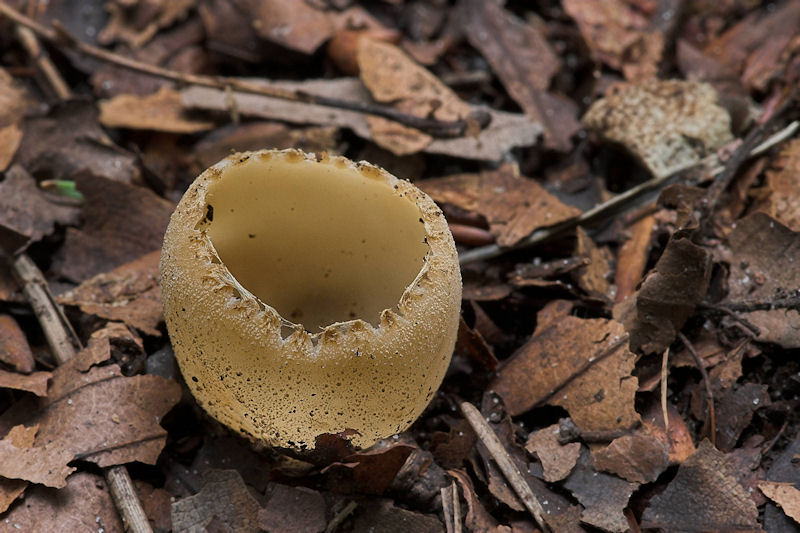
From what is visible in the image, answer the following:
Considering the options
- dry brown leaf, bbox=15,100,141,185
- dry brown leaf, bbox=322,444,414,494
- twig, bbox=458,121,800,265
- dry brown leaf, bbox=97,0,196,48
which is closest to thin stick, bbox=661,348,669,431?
twig, bbox=458,121,800,265

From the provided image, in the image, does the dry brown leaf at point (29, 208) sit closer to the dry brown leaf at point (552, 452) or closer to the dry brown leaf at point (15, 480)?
the dry brown leaf at point (15, 480)

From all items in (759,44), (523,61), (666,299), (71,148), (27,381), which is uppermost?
(759,44)

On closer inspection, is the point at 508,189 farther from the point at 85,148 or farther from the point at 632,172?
the point at 85,148

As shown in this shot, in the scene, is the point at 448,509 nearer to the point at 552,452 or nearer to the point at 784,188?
the point at 552,452

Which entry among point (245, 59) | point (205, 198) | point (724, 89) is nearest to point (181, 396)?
point (205, 198)

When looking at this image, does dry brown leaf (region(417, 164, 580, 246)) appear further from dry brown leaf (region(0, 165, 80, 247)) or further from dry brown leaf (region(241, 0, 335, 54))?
dry brown leaf (region(0, 165, 80, 247))

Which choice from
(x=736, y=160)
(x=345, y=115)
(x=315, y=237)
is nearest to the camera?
(x=315, y=237)

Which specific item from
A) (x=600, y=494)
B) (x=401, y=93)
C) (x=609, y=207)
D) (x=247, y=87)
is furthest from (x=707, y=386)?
(x=247, y=87)
